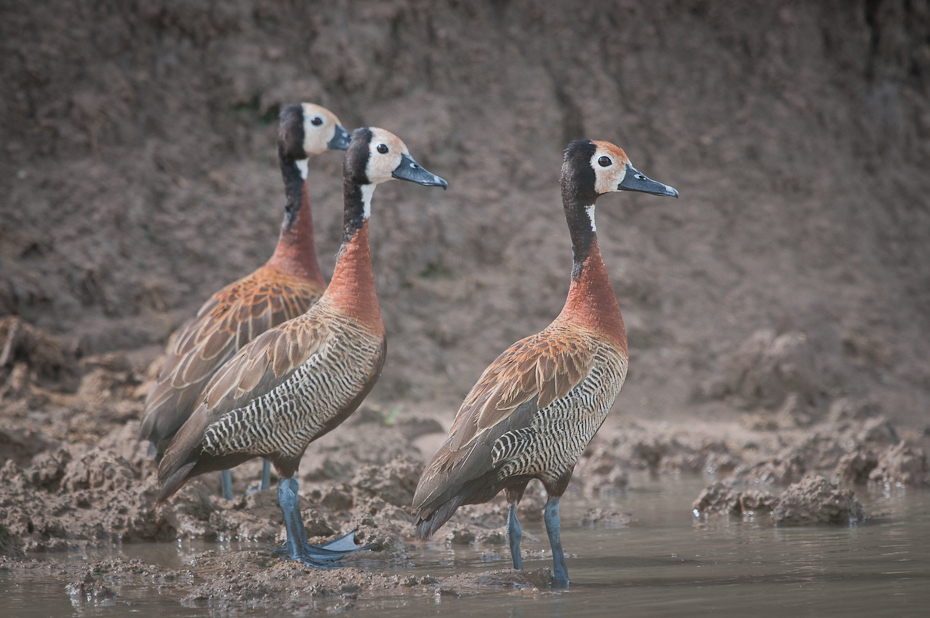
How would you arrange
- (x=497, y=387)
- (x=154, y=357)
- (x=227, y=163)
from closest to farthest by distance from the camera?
(x=497, y=387) < (x=154, y=357) < (x=227, y=163)

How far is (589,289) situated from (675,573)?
157 cm

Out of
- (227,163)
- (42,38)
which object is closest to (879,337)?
(227,163)

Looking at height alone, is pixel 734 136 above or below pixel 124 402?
above

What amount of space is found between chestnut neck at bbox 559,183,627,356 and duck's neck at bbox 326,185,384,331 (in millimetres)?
1159

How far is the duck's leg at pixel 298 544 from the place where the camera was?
529cm

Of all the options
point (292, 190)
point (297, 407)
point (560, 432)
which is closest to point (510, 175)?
point (292, 190)

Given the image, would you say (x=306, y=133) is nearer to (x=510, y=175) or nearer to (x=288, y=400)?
(x=288, y=400)

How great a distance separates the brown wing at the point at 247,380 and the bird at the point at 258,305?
0.41m

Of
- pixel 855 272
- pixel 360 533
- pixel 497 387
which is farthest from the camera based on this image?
pixel 855 272

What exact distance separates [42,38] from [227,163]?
2.72 m

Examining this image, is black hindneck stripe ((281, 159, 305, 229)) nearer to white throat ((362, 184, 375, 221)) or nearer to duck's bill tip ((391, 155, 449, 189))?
white throat ((362, 184, 375, 221))

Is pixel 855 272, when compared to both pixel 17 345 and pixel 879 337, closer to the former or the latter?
pixel 879 337

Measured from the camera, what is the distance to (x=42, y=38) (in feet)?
39.7

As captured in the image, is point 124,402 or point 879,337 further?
point 879,337
